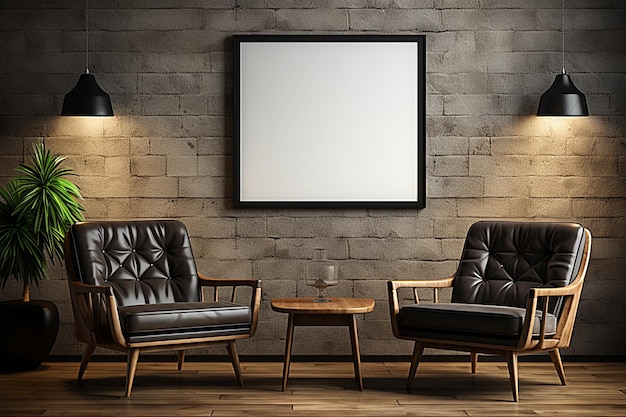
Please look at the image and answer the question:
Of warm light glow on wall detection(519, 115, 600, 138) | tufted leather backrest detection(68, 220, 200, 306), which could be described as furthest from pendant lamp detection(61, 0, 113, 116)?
warm light glow on wall detection(519, 115, 600, 138)

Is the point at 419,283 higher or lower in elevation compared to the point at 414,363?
higher

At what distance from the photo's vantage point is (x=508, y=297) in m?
4.85

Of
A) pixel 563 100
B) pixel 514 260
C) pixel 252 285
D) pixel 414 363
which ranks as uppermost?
pixel 563 100

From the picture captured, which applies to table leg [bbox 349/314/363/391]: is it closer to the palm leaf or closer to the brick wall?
the brick wall

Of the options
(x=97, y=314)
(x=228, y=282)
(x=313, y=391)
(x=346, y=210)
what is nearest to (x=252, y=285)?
(x=228, y=282)

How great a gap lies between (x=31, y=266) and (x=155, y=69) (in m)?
1.50

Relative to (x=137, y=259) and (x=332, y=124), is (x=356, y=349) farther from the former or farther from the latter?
(x=332, y=124)

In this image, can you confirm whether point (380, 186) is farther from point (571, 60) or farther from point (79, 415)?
point (79, 415)

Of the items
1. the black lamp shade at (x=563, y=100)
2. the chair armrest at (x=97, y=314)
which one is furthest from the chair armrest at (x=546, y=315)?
the chair armrest at (x=97, y=314)

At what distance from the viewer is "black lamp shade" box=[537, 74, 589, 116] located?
524cm

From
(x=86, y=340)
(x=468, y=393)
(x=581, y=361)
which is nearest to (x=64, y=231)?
(x=86, y=340)

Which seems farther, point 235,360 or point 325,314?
point 235,360

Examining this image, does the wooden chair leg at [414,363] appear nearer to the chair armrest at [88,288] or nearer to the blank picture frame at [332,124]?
the blank picture frame at [332,124]

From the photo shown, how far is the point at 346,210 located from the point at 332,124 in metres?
0.58
